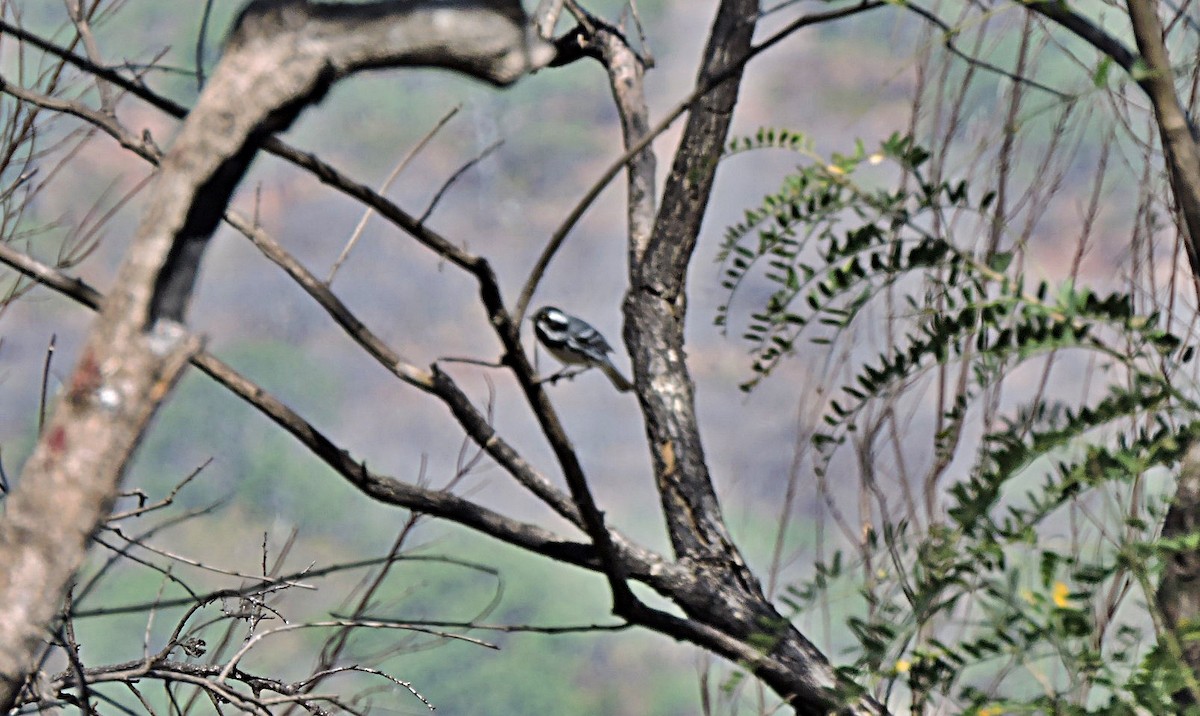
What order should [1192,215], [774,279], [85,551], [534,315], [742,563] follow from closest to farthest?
[85,551] → [1192,215] → [774,279] → [742,563] → [534,315]

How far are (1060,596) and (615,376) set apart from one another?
158 cm

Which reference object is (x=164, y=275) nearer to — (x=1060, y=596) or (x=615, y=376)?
(x=1060, y=596)

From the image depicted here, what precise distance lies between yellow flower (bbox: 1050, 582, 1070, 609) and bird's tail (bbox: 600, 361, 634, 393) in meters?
1.52

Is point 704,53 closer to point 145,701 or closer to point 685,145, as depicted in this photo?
point 685,145

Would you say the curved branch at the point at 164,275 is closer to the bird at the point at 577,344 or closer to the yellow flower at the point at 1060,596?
the yellow flower at the point at 1060,596

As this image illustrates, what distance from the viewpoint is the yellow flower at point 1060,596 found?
544mm

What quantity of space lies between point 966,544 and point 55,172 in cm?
144

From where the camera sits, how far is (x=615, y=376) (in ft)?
6.93

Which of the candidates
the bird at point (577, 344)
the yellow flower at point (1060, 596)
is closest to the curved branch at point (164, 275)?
the yellow flower at point (1060, 596)

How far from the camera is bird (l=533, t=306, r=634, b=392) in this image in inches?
81.3

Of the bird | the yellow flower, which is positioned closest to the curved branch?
the yellow flower

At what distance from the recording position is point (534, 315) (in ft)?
6.75

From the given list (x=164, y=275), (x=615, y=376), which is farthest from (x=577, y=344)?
(x=164, y=275)

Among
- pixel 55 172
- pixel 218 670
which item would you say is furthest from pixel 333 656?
pixel 55 172
